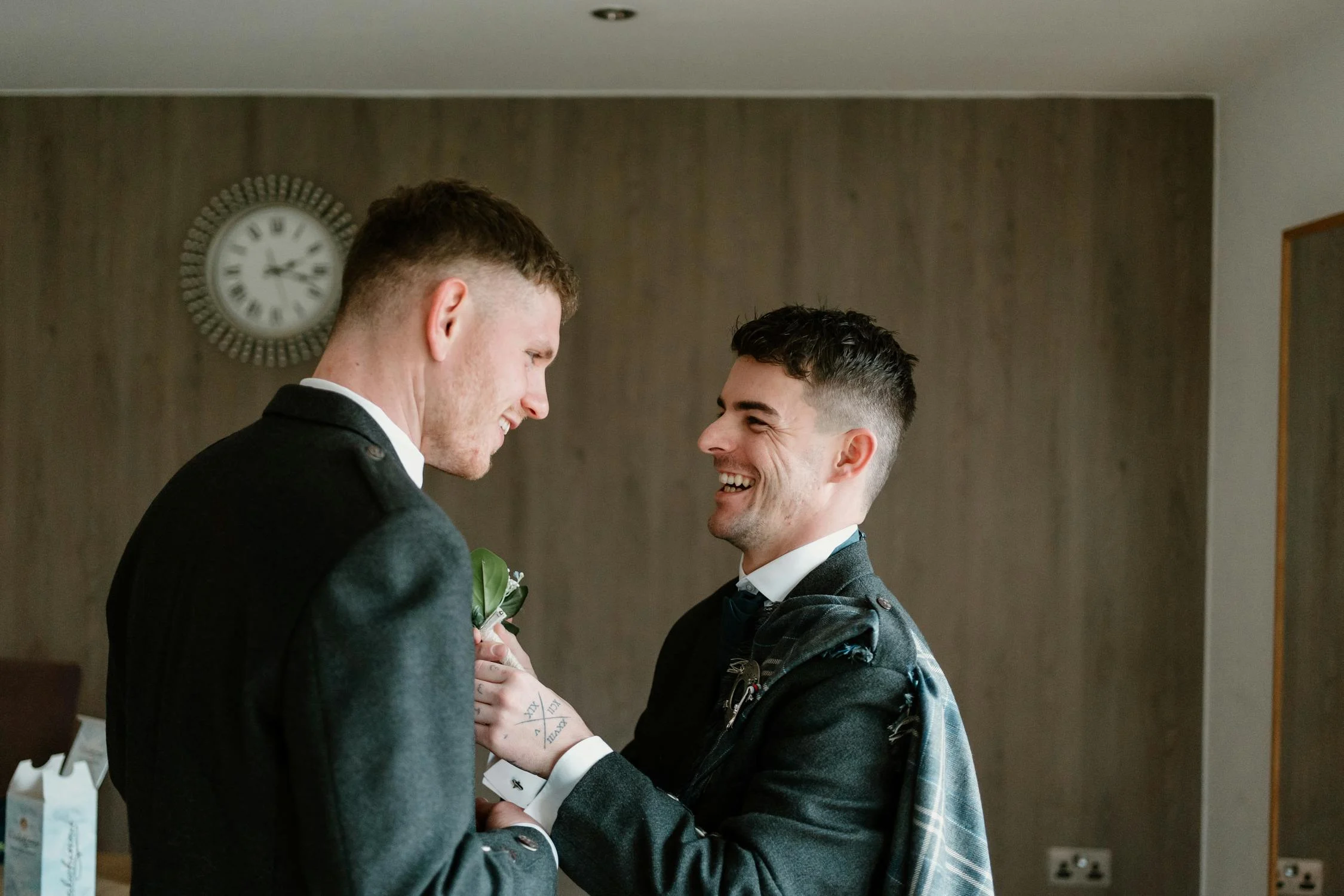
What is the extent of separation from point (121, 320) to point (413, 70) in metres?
1.24

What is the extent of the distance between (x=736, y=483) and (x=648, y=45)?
1.72 meters

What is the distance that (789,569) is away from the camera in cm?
162

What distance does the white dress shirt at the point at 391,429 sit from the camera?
1.10 metres

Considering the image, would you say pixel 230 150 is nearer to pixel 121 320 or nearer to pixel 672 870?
pixel 121 320

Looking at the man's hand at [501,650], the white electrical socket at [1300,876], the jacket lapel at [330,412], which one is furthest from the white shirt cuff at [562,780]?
the white electrical socket at [1300,876]

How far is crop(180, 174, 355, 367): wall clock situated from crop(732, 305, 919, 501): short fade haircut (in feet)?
6.99

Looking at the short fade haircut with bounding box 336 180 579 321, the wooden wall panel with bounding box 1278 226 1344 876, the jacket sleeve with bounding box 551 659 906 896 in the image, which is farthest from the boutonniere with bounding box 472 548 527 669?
the wooden wall panel with bounding box 1278 226 1344 876

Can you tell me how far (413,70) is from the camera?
325 centimetres

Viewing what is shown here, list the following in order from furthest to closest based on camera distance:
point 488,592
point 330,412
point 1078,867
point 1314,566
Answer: point 1078,867
point 1314,566
point 488,592
point 330,412

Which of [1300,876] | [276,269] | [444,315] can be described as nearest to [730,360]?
[276,269]

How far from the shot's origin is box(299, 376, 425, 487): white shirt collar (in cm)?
110

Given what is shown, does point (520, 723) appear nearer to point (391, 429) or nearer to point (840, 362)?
point (391, 429)

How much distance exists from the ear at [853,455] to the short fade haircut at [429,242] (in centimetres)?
63

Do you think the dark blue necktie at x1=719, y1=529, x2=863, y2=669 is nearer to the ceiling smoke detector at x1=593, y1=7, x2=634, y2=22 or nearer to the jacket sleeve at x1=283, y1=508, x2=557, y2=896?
the jacket sleeve at x1=283, y1=508, x2=557, y2=896
